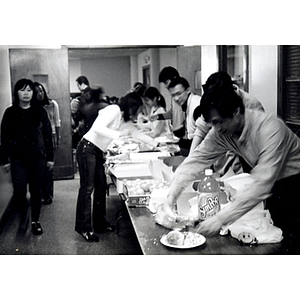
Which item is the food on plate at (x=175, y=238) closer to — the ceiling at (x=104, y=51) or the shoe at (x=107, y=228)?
the shoe at (x=107, y=228)

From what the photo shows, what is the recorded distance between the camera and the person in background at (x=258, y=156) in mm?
1879

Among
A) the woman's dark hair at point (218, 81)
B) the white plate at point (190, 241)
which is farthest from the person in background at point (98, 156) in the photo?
the white plate at point (190, 241)

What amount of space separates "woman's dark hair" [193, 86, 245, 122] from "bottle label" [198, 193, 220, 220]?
38cm

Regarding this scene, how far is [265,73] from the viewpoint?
2.07 m

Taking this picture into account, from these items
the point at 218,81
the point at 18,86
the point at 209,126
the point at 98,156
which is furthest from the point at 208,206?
the point at 18,86

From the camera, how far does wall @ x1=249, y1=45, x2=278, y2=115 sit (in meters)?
2.04

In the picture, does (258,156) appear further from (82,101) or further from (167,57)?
(82,101)

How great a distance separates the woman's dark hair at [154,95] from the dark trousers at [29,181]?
693 mm

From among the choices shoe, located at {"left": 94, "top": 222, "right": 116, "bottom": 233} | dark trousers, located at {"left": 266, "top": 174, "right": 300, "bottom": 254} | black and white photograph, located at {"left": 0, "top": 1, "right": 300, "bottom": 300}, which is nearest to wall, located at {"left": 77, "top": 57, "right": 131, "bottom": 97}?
black and white photograph, located at {"left": 0, "top": 1, "right": 300, "bottom": 300}
